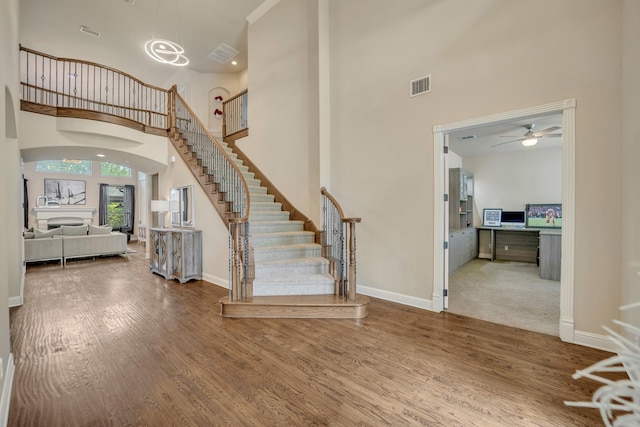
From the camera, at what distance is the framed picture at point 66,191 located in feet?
35.7

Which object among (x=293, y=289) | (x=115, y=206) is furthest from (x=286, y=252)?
(x=115, y=206)

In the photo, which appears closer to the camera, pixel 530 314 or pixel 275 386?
pixel 275 386

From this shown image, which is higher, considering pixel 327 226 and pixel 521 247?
pixel 327 226

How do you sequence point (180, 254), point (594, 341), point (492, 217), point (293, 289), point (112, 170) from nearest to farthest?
point (594, 341) < point (293, 289) < point (180, 254) < point (492, 217) < point (112, 170)

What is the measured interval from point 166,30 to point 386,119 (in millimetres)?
6125

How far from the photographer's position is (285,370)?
236 centimetres

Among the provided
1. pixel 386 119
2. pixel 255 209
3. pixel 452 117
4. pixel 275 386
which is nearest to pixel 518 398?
pixel 275 386

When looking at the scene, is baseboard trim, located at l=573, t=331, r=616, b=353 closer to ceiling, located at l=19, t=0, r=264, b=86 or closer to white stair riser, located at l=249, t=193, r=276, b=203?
white stair riser, located at l=249, t=193, r=276, b=203

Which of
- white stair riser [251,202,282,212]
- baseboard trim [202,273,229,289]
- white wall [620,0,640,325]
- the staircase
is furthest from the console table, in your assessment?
white wall [620,0,640,325]

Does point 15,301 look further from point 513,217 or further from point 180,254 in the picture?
point 513,217

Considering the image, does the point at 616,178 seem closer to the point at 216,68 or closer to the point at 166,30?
the point at 166,30

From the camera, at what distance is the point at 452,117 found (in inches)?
137

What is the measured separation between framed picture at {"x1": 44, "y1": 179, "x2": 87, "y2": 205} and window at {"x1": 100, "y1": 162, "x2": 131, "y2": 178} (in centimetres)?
89

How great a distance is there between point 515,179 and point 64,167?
15661 millimetres
